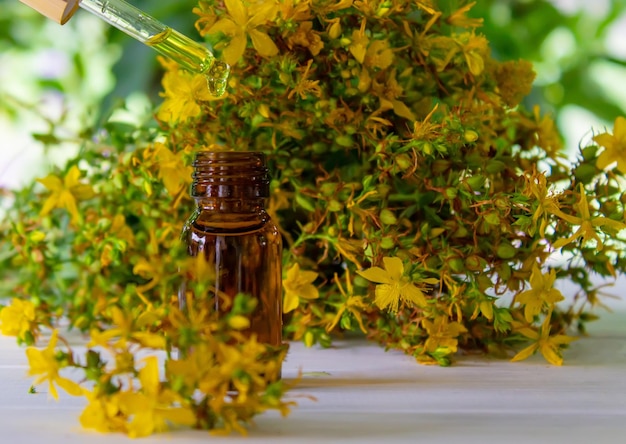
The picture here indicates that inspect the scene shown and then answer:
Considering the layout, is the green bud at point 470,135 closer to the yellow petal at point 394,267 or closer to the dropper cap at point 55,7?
the yellow petal at point 394,267

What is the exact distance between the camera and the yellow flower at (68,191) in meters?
0.83

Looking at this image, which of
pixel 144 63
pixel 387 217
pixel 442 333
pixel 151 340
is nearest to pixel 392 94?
pixel 387 217

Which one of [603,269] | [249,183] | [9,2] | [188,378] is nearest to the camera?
[188,378]

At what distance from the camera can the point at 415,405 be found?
63 cm

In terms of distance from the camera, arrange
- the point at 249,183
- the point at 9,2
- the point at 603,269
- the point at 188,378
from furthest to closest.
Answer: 1. the point at 9,2
2. the point at 603,269
3. the point at 249,183
4. the point at 188,378

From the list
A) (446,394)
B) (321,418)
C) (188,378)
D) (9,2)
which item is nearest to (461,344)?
(446,394)

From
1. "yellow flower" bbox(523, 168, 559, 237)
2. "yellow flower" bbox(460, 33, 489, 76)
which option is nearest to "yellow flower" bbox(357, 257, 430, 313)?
"yellow flower" bbox(523, 168, 559, 237)

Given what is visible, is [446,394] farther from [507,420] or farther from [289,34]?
[289,34]

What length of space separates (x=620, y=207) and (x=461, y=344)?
0.70 ft

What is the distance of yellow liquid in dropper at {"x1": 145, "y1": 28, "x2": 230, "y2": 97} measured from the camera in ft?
2.27

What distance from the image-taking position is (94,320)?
2.81ft

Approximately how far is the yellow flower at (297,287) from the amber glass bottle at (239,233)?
6cm

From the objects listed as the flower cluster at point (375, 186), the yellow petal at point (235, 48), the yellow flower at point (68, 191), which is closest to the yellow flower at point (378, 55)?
the flower cluster at point (375, 186)

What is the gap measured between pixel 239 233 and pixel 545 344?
31 cm
